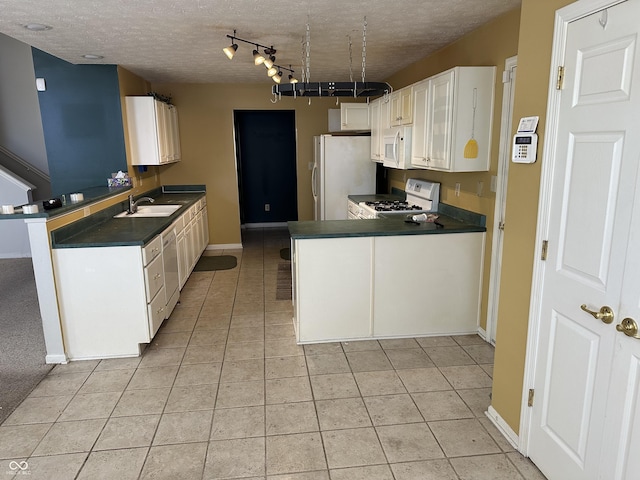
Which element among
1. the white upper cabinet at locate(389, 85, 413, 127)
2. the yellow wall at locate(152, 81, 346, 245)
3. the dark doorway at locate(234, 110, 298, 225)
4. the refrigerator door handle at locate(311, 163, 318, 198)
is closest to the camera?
the white upper cabinet at locate(389, 85, 413, 127)

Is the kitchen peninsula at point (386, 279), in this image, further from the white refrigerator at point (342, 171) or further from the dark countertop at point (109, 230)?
the white refrigerator at point (342, 171)

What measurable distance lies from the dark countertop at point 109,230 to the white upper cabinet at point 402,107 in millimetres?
2443

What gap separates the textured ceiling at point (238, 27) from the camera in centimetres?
276

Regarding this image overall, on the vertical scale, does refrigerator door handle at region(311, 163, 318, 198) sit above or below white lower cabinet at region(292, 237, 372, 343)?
above

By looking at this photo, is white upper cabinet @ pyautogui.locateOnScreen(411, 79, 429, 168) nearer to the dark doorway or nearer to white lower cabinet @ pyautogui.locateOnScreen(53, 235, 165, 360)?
white lower cabinet @ pyautogui.locateOnScreen(53, 235, 165, 360)

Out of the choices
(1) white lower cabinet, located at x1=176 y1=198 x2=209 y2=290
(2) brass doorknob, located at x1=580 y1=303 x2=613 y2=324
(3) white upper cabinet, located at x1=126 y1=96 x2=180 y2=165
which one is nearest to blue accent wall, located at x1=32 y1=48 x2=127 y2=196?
(3) white upper cabinet, located at x1=126 y1=96 x2=180 y2=165

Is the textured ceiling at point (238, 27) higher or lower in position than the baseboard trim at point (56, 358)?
higher

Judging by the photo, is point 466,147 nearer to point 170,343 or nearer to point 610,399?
point 610,399

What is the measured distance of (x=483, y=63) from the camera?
11.0 feet

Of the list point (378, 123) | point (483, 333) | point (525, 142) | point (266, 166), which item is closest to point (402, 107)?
point (378, 123)

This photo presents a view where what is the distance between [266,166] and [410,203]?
4010 mm

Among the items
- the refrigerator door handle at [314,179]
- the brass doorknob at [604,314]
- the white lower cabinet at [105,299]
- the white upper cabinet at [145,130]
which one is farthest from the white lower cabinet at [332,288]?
the refrigerator door handle at [314,179]

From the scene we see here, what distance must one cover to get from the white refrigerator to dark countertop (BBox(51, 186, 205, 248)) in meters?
1.92

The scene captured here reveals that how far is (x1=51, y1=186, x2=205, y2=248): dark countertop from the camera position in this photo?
125 inches
